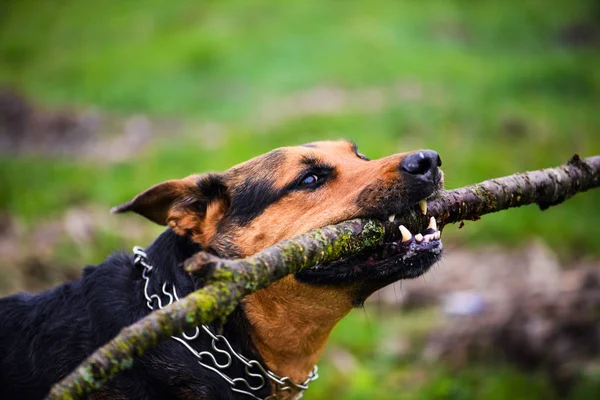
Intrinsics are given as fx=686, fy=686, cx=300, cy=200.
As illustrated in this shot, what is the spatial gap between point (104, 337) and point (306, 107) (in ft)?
29.3

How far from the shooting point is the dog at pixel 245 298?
3.73 m

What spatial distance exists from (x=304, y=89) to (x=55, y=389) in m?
11.2

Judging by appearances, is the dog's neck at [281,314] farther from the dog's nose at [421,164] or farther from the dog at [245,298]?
the dog's nose at [421,164]

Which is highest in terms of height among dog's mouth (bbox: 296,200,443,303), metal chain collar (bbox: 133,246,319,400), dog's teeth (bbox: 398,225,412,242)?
dog's teeth (bbox: 398,225,412,242)

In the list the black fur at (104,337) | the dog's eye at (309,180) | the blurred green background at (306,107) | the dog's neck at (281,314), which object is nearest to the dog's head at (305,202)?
the dog's eye at (309,180)

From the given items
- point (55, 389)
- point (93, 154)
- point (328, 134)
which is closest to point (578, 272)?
point (328, 134)

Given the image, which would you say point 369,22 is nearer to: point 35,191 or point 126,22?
point 126,22

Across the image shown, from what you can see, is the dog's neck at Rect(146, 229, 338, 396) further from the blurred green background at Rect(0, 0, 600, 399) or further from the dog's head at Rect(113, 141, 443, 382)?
the blurred green background at Rect(0, 0, 600, 399)

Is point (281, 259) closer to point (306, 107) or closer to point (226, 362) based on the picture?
point (226, 362)

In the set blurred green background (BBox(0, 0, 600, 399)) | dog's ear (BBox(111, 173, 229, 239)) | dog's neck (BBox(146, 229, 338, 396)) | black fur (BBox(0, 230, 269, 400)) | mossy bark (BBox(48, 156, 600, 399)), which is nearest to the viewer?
mossy bark (BBox(48, 156, 600, 399))

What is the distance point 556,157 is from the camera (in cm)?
993

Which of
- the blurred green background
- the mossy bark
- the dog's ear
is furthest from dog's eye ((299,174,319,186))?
the blurred green background

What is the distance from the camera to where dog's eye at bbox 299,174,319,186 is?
420 centimetres

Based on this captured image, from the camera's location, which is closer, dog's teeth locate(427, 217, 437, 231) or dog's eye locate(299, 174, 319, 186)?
dog's teeth locate(427, 217, 437, 231)
